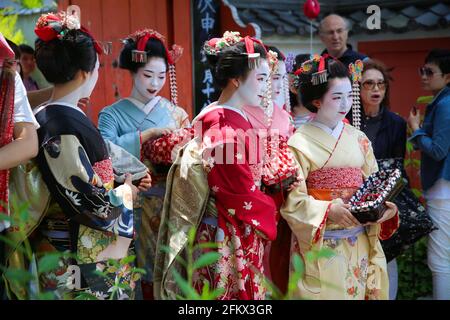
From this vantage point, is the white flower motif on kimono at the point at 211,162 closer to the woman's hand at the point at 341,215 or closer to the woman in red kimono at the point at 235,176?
the woman in red kimono at the point at 235,176

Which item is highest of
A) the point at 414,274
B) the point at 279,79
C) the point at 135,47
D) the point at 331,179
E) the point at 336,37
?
the point at 336,37

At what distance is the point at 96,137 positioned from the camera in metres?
3.70

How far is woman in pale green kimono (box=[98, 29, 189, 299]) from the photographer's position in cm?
488

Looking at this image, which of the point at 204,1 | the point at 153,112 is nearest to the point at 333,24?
the point at 204,1

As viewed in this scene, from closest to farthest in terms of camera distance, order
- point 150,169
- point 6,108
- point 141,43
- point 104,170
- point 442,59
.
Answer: point 6,108, point 104,170, point 150,169, point 141,43, point 442,59

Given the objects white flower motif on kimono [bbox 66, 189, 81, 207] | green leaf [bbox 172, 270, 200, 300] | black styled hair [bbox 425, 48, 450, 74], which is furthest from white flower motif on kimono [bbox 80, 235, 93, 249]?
black styled hair [bbox 425, 48, 450, 74]

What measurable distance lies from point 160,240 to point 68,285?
2.47ft

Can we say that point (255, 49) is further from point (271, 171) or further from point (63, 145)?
point (63, 145)

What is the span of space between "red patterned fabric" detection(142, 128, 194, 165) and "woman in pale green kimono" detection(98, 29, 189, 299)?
93 mm

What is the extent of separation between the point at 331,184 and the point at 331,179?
3cm

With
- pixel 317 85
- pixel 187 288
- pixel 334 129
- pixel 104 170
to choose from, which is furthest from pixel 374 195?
pixel 187 288

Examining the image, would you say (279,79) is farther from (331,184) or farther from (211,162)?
(211,162)

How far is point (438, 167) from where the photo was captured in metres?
5.72

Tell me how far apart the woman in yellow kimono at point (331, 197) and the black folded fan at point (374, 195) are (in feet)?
0.19
